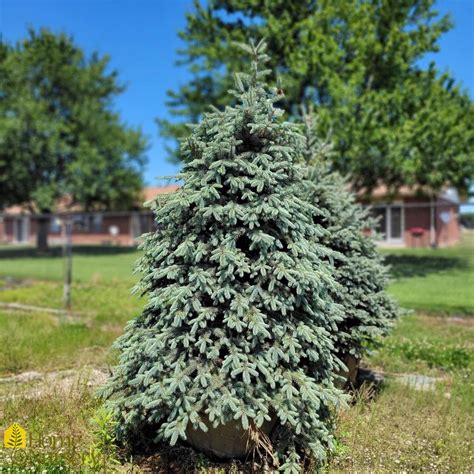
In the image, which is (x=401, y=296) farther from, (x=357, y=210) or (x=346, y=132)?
(x=346, y=132)

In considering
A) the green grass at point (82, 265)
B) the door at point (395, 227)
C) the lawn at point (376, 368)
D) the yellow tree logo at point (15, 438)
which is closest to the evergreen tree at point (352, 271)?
the lawn at point (376, 368)

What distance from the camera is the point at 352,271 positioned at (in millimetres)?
4035

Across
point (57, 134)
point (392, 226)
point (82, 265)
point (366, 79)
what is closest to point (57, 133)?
point (57, 134)

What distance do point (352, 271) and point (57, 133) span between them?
21044 mm

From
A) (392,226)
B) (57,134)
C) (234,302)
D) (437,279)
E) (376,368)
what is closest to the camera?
(234,302)

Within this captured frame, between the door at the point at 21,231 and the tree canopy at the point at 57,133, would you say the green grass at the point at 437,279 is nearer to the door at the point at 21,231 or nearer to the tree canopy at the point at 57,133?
the tree canopy at the point at 57,133

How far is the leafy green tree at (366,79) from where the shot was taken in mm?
12797

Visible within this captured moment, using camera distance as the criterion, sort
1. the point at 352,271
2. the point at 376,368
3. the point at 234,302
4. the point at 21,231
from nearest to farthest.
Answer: the point at 234,302, the point at 352,271, the point at 376,368, the point at 21,231

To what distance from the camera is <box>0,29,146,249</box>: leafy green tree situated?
21656mm

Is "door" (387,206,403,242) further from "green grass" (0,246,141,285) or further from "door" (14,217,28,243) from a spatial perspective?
"door" (14,217,28,243)

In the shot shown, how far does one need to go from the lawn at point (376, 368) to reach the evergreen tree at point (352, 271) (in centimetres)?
35

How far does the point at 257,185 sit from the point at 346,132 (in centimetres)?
1059

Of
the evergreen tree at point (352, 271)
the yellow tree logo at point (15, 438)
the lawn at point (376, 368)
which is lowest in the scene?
the lawn at point (376, 368)

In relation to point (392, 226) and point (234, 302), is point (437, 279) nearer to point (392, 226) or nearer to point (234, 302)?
point (392, 226)
